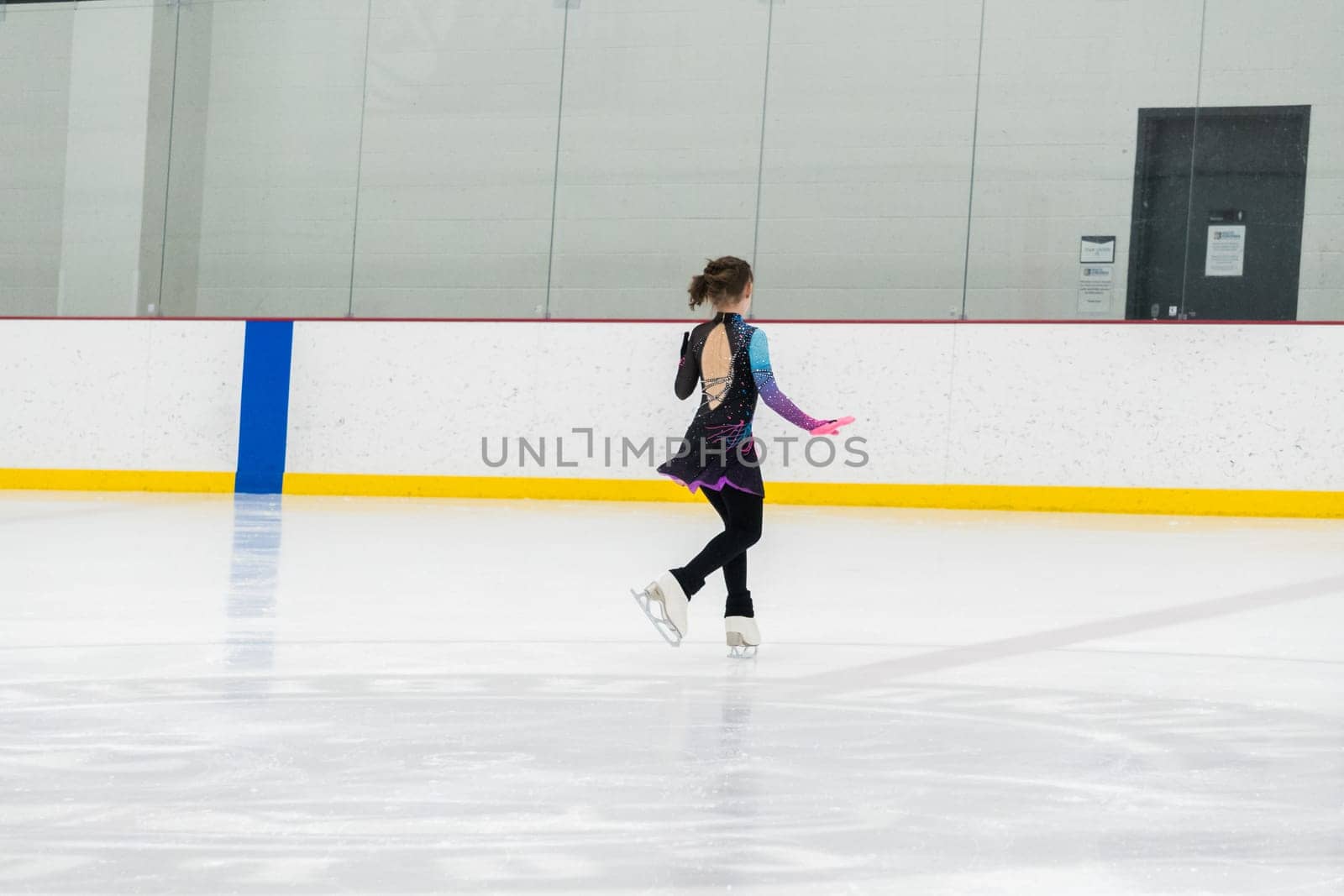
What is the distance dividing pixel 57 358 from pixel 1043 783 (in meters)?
9.61

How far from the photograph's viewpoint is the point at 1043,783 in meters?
2.45

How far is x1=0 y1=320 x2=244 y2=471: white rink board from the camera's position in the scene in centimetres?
1043

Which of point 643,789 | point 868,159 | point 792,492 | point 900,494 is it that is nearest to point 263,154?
point 868,159

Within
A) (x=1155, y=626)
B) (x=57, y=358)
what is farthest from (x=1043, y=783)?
(x=57, y=358)

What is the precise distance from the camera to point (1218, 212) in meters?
9.53

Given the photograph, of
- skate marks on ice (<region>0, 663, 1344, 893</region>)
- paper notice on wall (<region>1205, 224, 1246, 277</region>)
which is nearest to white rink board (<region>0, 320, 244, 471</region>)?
paper notice on wall (<region>1205, 224, 1246, 277</region>)

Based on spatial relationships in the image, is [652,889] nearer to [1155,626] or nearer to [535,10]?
[1155,626]

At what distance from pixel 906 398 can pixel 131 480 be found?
17.6 ft

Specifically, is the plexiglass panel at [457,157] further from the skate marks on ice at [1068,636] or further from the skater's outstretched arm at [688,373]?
the skater's outstretched arm at [688,373]

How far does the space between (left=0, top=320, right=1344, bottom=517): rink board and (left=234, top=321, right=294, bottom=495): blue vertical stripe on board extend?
1cm

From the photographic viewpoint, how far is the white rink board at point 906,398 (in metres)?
9.16

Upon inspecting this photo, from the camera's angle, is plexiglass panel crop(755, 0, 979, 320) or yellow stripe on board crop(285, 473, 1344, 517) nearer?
yellow stripe on board crop(285, 473, 1344, 517)

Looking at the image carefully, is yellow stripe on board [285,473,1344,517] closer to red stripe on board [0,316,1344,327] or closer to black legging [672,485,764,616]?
red stripe on board [0,316,1344,327]

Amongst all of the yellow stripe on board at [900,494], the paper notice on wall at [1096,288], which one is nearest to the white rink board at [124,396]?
the yellow stripe on board at [900,494]
